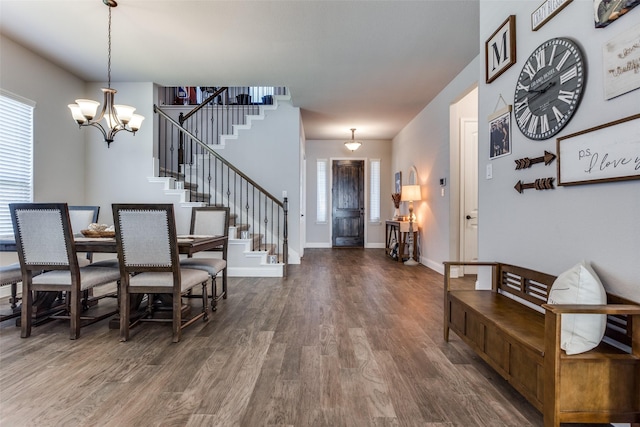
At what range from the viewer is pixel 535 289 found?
6.68 feet

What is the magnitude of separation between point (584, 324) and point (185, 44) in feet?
14.4

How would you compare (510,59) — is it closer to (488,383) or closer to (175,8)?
(488,383)

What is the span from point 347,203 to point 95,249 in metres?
6.65

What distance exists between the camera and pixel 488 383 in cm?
188

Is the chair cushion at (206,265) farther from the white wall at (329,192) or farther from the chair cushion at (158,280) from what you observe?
the white wall at (329,192)

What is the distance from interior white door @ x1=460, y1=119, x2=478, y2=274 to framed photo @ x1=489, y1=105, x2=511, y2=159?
2.37 metres

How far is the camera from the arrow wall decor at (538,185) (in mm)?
1918

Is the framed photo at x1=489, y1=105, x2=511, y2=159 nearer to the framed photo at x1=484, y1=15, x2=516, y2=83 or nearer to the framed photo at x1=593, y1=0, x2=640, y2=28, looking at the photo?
the framed photo at x1=484, y1=15, x2=516, y2=83

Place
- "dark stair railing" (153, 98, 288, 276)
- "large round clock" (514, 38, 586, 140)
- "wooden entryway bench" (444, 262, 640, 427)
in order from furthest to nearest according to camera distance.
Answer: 1. "dark stair railing" (153, 98, 288, 276)
2. "large round clock" (514, 38, 586, 140)
3. "wooden entryway bench" (444, 262, 640, 427)

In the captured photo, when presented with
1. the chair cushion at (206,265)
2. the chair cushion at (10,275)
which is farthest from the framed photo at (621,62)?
the chair cushion at (10,275)

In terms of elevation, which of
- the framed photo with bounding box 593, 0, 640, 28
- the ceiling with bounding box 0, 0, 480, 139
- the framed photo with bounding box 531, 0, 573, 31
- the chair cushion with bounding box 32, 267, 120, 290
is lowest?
the chair cushion with bounding box 32, 267, 120, 290

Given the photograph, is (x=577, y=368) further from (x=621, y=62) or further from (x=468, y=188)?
(x=468, y=188)

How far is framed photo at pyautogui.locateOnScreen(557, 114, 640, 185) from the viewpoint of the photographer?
1.38 meters

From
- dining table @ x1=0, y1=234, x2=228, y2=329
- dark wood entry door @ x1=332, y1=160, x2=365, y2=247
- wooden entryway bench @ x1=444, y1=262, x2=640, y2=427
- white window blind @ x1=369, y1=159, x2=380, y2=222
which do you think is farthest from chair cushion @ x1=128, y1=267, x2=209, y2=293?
white window blind @ x1=369, y1=159, x2=380, y2=222
